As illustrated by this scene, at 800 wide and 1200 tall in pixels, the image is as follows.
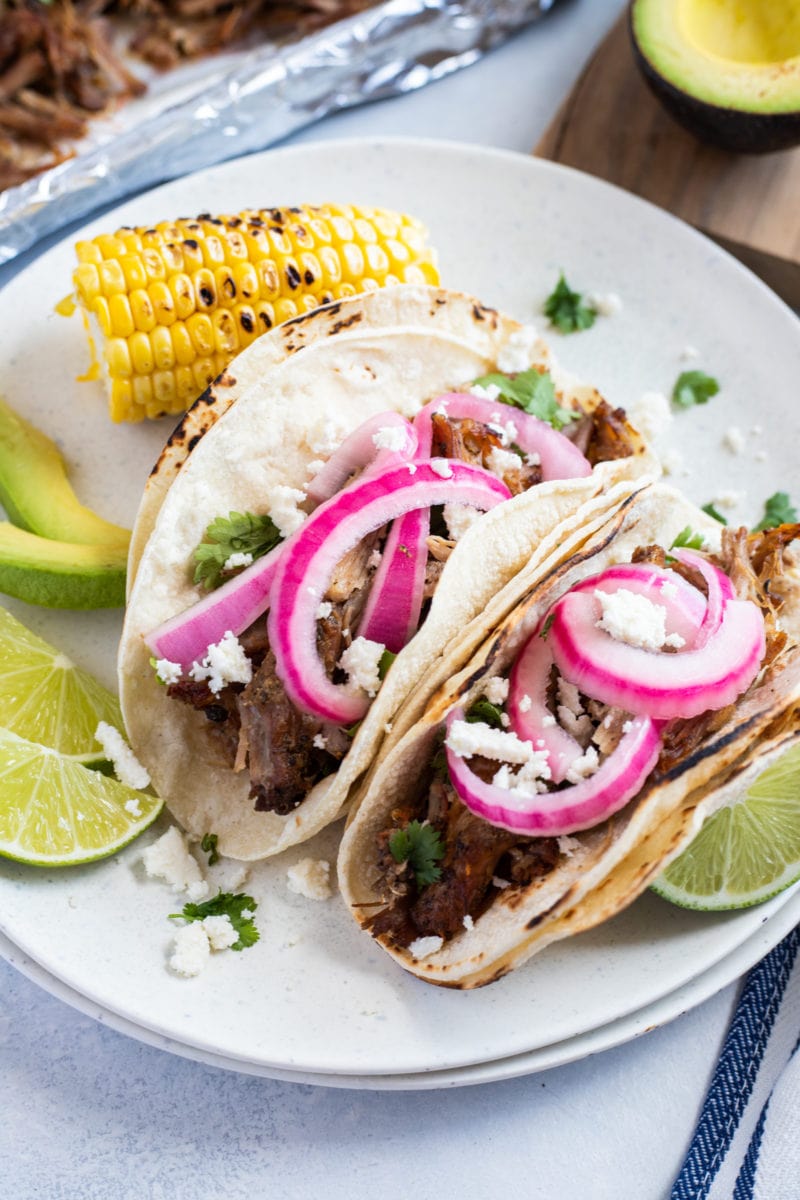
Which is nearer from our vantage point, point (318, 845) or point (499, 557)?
point (499, 557)

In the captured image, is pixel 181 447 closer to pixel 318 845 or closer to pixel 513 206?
pixel 318 845

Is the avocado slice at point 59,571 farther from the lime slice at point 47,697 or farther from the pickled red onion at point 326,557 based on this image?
the pickled red onion at point 326,557

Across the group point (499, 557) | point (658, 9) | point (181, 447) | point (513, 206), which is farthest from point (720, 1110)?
point (658, 9)

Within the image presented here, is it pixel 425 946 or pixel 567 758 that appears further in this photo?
pixel 425 946

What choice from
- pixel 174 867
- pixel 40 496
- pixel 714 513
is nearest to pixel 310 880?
pixel 174 867

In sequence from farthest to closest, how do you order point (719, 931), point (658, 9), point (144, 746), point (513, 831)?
point (658, 9), point (144, 746), point (719, 931), point (513, 831)

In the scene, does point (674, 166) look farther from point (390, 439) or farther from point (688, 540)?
point (390, 439)

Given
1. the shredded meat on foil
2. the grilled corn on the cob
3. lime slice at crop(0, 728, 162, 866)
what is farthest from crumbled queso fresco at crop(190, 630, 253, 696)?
the shredded meat on foil
